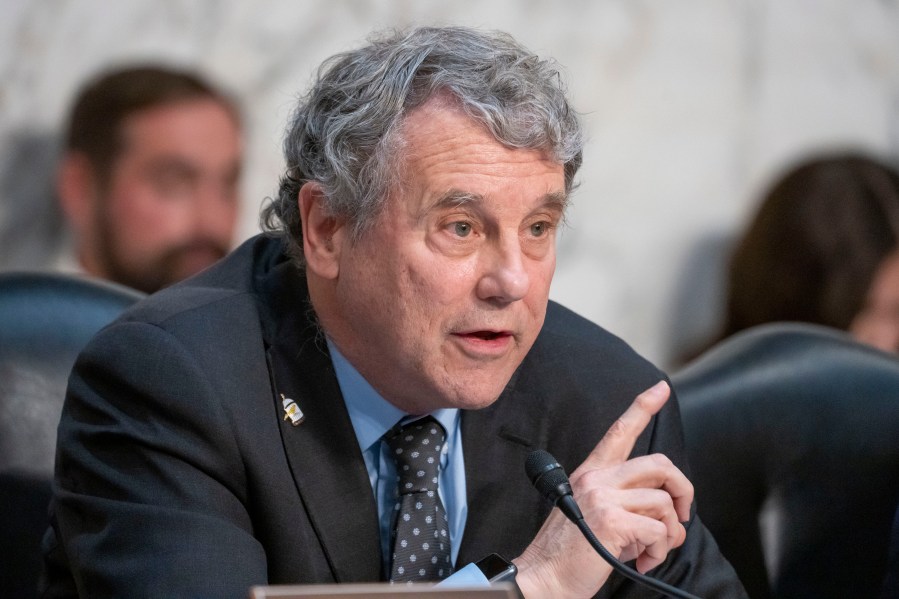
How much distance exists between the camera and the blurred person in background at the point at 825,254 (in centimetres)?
363

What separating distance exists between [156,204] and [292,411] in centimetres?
162

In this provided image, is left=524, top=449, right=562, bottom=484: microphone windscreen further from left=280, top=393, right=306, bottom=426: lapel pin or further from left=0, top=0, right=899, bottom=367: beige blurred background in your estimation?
left=0, top=0, right=899, bottom=367: beige blurred background

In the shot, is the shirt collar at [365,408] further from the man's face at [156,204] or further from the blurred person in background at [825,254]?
the blurred person in background at [825,254]

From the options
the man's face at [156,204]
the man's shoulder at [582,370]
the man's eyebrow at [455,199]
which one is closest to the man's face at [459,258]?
the man's eyebrow at [455,199]

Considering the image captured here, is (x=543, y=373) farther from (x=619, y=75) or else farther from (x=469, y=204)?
(x=619, y=75)

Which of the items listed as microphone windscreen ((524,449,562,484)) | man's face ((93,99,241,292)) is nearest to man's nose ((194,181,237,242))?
man's face ((93,99,241,292))

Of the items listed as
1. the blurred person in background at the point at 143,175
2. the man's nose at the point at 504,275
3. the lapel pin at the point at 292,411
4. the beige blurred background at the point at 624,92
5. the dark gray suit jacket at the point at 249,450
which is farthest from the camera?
the beige blurred background at the point at 624,92

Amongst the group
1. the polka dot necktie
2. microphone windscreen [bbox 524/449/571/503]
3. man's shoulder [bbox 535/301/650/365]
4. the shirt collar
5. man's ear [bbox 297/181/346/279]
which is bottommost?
the polka dot necktie

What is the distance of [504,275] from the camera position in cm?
189

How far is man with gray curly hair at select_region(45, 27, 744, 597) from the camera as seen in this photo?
1840 millimetres

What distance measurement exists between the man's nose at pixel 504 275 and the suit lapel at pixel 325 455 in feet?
1.02

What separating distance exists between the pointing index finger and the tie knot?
0.24 metres

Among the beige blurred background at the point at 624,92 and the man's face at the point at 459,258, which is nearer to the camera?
the man's face at the point at 459,258

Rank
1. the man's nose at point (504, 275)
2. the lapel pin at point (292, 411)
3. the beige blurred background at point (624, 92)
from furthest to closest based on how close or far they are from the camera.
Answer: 1. the beige blurred background at point (624, 92)
2. the lapel pin at point (292, 411)
3. the man's nose at point (504, 275)
